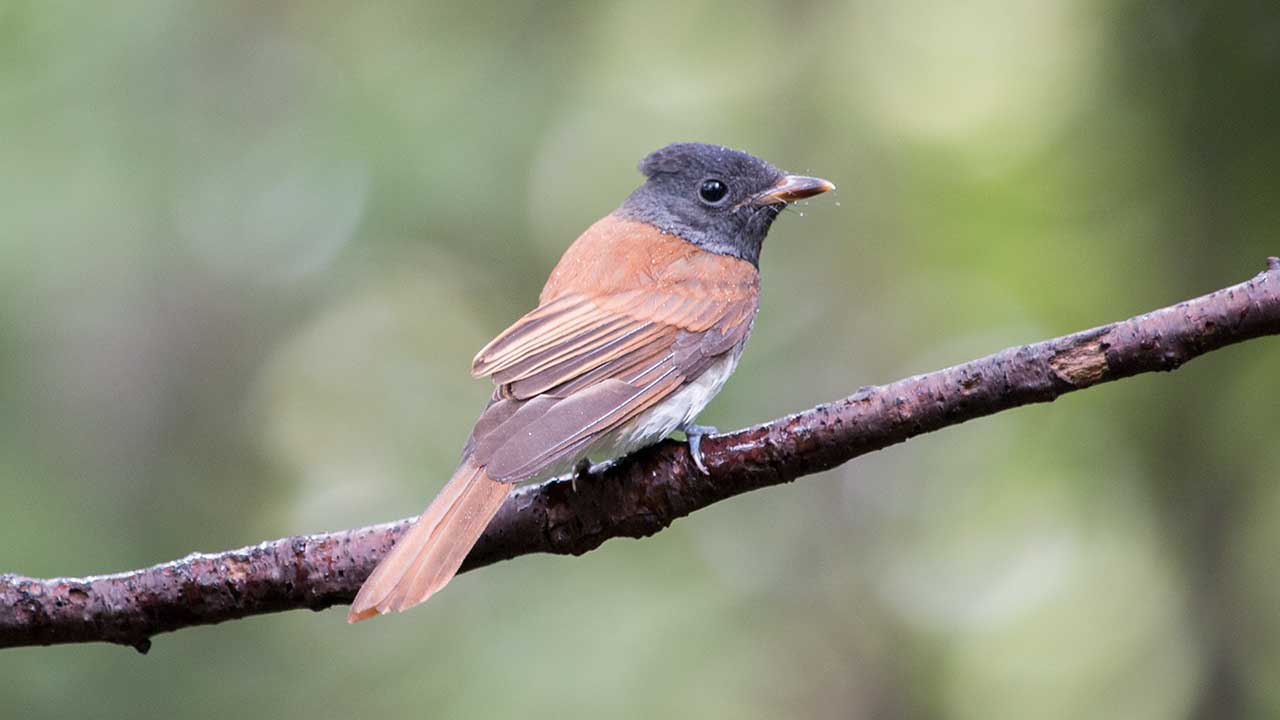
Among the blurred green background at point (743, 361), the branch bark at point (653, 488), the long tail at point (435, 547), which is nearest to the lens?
the branch bark at point (653, 488)

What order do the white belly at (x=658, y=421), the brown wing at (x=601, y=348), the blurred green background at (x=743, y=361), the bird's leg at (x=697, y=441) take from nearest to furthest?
the bird's leg at (x=697, y=441)
the brown wing at (x=601, y=348)
the white belly at (x=658, y=421)
the blurred green background at (x=743, y=361)

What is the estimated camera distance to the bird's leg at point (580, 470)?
11.0ft

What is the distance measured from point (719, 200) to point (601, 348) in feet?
4.45

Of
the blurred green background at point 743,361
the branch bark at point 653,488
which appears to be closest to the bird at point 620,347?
the branch bark at point 653,488

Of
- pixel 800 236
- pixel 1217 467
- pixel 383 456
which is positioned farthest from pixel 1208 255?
pixel 383 456

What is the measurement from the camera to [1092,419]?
6879 millimetres

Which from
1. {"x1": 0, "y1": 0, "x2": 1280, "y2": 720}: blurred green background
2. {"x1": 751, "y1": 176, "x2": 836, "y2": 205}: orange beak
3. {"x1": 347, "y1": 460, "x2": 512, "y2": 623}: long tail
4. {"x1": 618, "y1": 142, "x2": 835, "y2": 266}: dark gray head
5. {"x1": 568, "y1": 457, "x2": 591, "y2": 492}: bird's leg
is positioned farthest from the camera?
{"x1": 0, "y1": 0, "x2": 1280, "y2": 720}: blurred green background

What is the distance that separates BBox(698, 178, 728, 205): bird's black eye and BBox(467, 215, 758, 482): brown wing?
305 millimetres

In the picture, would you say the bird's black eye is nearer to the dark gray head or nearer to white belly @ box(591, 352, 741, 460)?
the dark gray head

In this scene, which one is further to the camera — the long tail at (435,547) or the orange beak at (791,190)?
the orange beak at (791,190)

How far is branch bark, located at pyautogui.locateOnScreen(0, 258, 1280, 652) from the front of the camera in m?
2.61

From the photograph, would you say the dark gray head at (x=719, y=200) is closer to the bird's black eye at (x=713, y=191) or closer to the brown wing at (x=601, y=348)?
the bird's black eye at (x=713, y=191)

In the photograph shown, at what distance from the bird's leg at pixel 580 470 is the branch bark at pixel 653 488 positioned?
0.03 meters

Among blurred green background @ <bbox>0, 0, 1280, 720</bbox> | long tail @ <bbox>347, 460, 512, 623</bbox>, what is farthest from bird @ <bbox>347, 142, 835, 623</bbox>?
blurred green background @ <bbox>0, 0, 1280, 720</bbox>
